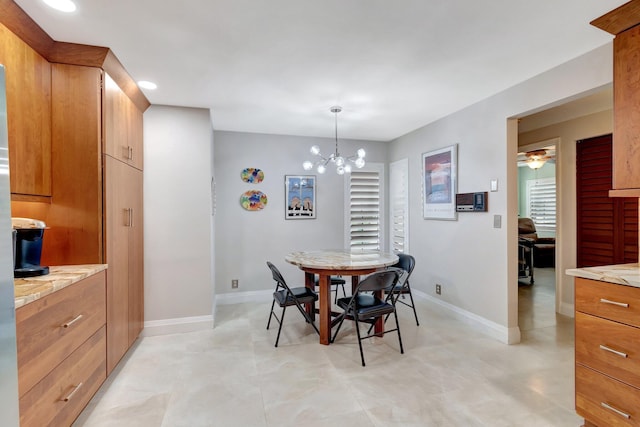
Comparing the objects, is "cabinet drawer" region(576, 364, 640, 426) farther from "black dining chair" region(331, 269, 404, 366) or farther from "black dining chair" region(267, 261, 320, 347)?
"black dining chair" region(267, 261, 320, 347)

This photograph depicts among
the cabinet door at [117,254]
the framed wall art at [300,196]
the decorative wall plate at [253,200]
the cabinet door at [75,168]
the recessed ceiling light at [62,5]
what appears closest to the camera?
the recessed ceiling light at [62,5]

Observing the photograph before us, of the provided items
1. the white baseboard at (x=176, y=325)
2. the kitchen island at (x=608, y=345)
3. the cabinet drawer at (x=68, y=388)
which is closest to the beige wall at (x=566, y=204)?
the kitchen island at (x=608, y=345)

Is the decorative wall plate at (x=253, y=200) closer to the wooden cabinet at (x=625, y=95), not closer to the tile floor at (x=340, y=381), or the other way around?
the tile floor at (x=340, y=381)

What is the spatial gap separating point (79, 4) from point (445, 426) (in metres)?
3.21

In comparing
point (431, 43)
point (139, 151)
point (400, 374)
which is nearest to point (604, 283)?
point (400, 374)

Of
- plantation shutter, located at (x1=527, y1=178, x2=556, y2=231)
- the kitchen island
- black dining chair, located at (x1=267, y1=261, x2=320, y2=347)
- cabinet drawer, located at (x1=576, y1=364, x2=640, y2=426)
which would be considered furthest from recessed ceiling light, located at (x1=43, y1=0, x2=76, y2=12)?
plantation shutter, located at (x1=527, y1=178, x2=556, y2=231)

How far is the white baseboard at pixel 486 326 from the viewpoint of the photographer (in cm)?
293

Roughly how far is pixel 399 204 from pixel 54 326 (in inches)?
168

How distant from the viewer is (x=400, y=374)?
2387mm

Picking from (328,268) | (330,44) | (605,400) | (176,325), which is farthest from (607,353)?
(176,325)

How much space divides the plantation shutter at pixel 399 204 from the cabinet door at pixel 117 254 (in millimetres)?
3578

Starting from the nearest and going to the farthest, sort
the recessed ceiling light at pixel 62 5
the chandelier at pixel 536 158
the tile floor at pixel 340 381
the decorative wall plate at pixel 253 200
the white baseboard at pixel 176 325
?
the recessed ceiling light at pixel 62 5
the tile floor at pixel 340 381
the white baseboard at pixel 176 325
the decorative wall plate at pixel 253 200
the chandelier at pixel 536 158

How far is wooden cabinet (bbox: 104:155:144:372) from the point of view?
92.6 inches

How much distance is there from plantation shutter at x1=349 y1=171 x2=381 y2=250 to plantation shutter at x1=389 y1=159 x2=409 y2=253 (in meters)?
0.23
